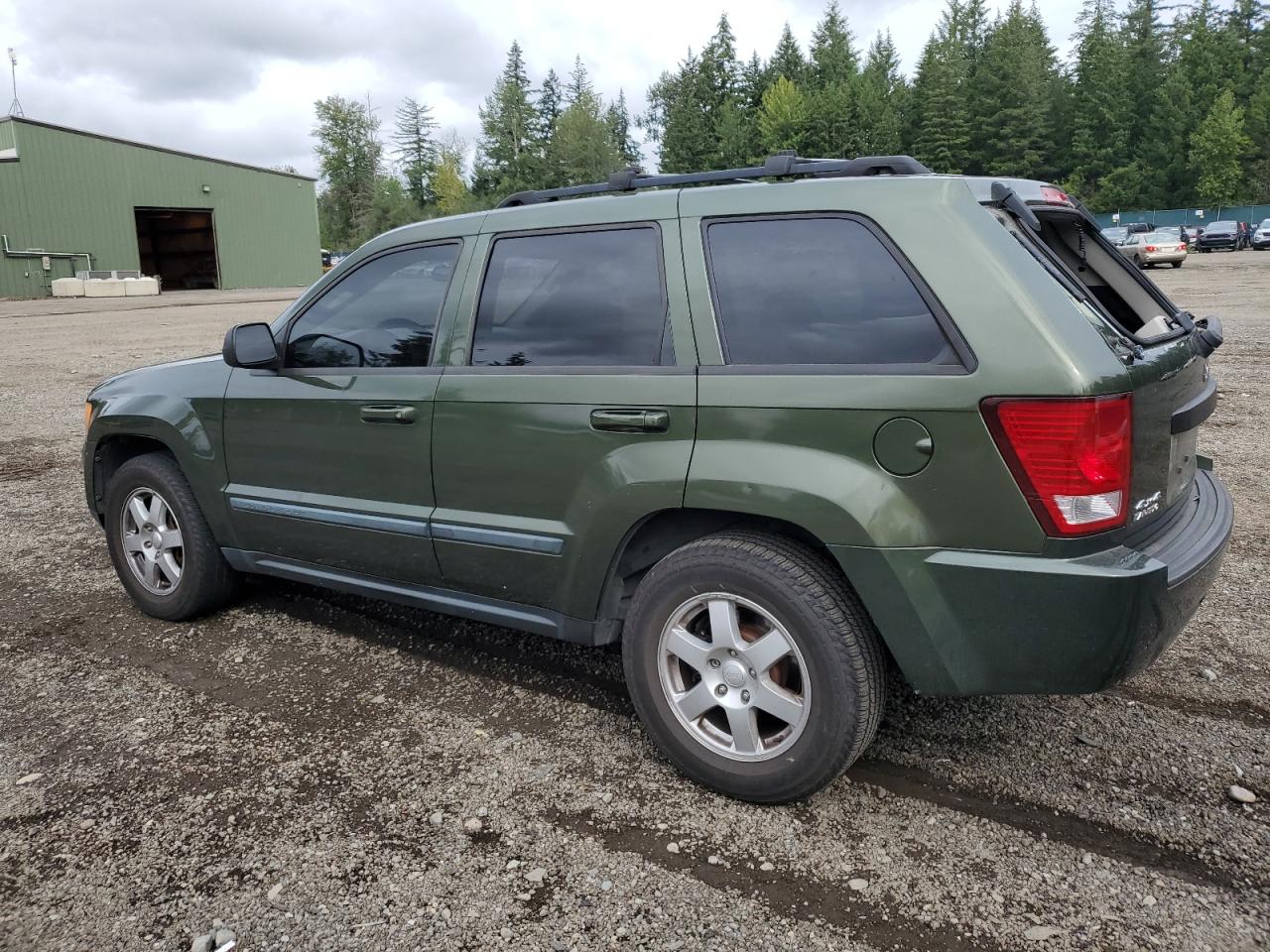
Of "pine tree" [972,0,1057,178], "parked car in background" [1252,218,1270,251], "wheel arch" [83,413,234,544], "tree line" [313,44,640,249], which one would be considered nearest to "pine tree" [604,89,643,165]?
"tree line" [313,44,640,249]

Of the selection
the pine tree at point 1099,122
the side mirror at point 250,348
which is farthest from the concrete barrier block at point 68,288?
the pine tree at point 1099,122

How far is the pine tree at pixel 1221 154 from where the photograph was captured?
71.0 meters

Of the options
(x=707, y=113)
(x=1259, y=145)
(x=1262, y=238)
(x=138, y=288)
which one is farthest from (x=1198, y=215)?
(x=138, y=288)

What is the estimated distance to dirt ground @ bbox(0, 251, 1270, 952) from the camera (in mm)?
2447

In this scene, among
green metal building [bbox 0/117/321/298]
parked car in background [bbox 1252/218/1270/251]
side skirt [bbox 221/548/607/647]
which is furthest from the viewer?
parked car in background [bbox 1252/218/1270/251]

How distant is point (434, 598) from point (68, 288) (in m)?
42.6

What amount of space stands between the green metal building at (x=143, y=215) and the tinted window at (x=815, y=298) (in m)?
44.7

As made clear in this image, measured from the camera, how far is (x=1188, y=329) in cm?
326

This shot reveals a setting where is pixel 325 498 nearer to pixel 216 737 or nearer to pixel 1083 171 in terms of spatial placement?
pixel 216 737

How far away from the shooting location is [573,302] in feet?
10.9

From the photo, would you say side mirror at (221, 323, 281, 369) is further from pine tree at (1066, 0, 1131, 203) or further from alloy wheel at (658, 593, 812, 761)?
pine tree at (1066, 0, 1131, 203)

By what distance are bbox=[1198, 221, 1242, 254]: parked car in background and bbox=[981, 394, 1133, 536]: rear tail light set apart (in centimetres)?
5178

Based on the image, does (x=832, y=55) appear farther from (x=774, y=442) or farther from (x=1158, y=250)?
(x=774, y=442)

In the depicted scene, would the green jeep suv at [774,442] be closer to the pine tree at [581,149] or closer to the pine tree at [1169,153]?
the pine tree at [1169,153]
